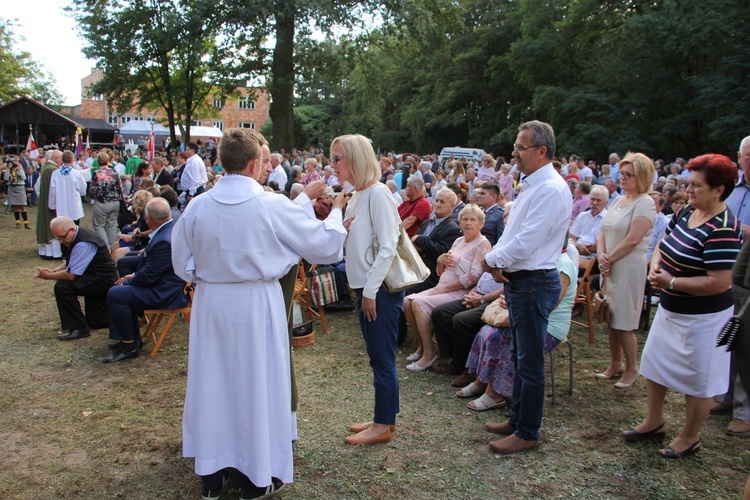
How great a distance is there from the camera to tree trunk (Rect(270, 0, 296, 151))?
20.0 metres

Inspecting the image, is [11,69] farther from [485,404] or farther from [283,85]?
[485,404]

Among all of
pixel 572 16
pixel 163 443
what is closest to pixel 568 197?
pixel 163 443

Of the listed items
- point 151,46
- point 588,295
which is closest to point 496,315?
point 588,295

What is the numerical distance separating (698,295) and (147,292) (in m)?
4.47

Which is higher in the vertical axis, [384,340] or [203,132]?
[203,132]

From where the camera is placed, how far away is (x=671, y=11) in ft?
75.0

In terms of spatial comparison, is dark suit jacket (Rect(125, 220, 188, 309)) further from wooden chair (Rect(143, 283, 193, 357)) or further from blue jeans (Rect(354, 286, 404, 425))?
blue jeans (Rect(354, 286, 404, 425))

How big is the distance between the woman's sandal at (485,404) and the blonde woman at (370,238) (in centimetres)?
113

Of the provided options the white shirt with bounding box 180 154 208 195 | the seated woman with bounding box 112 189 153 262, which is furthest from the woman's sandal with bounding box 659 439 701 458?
the white shirt with bounding box 180 154 208 195

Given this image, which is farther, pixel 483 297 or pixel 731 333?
pixel 483 297

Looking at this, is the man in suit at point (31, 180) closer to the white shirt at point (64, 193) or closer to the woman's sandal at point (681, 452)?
the white shirt at point (64, 193)

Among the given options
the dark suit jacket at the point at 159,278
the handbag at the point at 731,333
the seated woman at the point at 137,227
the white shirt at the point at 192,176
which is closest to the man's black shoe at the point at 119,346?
the dark suit jacket at the point at 159,278

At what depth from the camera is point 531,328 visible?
3.34 meters

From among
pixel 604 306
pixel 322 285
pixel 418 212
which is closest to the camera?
pixel 604 306
